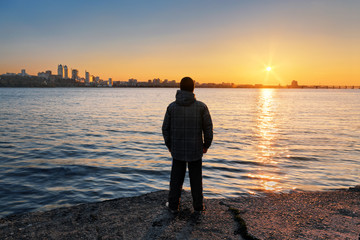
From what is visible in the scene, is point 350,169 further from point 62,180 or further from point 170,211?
point 62,180

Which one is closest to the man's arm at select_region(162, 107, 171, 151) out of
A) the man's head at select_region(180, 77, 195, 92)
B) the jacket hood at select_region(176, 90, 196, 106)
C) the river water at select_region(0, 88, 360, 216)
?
the jacket hood at select_region(176, 90, 196, 106)

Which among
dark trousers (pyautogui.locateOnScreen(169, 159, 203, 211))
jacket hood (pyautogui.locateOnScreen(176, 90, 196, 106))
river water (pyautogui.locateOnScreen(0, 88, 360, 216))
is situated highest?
jacket hood (pyautogui.locateOnScreen(176, 90, 196, 106))

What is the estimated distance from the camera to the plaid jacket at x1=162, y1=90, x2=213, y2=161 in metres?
5.43

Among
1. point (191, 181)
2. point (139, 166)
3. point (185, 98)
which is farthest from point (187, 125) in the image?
point (139, 166)

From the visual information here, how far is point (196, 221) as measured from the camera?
5422 mm

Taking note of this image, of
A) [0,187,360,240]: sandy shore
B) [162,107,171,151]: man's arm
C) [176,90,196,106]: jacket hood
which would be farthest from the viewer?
[162,107,171,151]: man's arm

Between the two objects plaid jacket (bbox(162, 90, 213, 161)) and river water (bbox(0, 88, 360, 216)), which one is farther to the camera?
river water (bbox(0, 88, 360, 216))

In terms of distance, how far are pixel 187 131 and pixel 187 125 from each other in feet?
0.39

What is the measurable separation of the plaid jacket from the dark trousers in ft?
0.60

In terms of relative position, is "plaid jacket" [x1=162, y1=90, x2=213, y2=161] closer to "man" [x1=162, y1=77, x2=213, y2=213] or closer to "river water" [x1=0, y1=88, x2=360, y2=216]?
"man" [x1=162, y1=77, x2=213, y2=213]

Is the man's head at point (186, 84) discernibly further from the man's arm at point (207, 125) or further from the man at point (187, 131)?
the man's arm at point (207, 125)

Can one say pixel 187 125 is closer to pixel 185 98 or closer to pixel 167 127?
pixel 167 127

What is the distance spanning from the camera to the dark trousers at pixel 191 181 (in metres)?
5.67

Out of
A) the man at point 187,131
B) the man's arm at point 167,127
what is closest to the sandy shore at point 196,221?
the man at point 187,131
